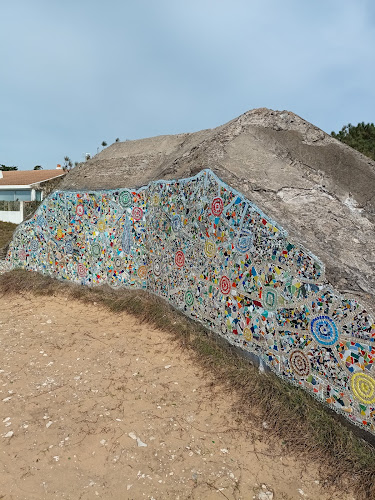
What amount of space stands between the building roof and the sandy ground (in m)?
21.6

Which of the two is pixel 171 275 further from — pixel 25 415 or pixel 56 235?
pixel 56 235

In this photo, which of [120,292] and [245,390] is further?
[120,292]

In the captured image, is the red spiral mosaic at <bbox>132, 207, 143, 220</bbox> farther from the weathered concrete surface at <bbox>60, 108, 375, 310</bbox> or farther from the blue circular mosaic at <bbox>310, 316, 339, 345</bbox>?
the blue circular mosaic at <bbox>310, 316, 339, 345</bbox>

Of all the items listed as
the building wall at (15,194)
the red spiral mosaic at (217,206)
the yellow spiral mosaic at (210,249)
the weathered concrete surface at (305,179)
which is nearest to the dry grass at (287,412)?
the yellow spiral mosaic at (210,249)

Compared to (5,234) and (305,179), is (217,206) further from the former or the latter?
(5,234)

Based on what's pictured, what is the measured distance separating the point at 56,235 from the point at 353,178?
5.26 metres

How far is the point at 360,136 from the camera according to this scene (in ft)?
40.4

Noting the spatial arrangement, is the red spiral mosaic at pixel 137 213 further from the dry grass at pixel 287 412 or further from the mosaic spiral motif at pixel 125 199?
the dry grass at pixel 287 412

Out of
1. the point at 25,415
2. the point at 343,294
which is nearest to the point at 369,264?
the point at 343,294

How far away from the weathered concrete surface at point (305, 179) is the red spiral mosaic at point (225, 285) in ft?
2.92

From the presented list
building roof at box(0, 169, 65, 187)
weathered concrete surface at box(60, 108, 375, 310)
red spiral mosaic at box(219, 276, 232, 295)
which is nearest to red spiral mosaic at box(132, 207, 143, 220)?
weathered concrete surface at box(60, 108, 375, 310)

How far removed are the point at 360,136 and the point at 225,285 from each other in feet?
34.3

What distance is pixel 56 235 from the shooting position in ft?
23.5

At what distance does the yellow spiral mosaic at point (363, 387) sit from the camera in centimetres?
284
